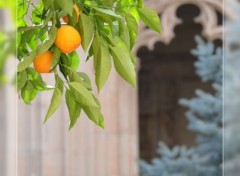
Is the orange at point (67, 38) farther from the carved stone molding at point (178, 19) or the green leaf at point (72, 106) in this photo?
the carved stone molding at point (178, 19)

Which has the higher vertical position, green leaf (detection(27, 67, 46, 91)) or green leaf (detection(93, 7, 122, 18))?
green leaf (detection(93, 7, 122, 18))

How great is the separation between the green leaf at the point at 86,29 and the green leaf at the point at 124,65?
0.03m

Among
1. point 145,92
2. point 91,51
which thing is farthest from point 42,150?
point 145,92

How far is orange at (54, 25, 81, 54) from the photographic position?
0.62m

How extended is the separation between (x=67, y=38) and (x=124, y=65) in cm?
6

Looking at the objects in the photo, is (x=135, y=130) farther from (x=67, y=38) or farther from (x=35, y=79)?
(x=67, y=38)

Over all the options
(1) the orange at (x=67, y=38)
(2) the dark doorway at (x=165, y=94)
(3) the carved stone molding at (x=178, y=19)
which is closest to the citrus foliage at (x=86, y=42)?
(1) the orange at (x=67, y=38)

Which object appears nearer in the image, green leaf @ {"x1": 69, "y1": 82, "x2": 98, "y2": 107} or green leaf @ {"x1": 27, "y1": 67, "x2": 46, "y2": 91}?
green leaf @ {"x1": 69, "y1": 82, "x2": 98, "y2": 107}

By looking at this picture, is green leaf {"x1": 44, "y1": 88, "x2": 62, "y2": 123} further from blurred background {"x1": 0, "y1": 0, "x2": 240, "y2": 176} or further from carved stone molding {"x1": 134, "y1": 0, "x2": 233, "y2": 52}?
carved stone molding {"x1": 134, "y1": 0, "x2": 233, "y2": 52}

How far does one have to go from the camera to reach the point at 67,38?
2.02 feet

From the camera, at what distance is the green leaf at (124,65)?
63 cm

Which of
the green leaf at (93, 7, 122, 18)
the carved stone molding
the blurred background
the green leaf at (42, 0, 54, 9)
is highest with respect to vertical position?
the carved stone molding

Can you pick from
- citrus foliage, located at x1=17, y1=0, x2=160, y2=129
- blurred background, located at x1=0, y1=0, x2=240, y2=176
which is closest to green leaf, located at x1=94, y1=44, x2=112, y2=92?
citrus foliage, located at x1=17, y1=0, x2=160, y2=129

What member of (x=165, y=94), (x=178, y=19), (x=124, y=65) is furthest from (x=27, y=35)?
(x=165, y=94)
